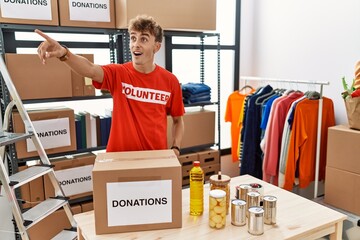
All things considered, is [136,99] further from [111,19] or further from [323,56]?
[323,56]

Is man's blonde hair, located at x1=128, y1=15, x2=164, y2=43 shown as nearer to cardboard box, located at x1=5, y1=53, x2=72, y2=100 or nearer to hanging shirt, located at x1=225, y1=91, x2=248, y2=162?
cardboard box, located at x1=5, y1=53, x2=72, y2=100

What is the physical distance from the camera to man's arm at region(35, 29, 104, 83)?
142 centimetres

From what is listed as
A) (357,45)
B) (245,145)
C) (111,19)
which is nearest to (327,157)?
(245,145)

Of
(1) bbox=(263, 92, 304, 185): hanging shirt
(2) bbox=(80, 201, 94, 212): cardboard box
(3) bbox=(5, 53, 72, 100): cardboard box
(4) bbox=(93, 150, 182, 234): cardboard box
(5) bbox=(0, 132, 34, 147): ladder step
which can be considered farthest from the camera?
(1) bbox=(263, 92, 304, 185): hanging shirt

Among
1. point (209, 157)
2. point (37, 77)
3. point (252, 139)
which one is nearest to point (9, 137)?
point (37, 77)

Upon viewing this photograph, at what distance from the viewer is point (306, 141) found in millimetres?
2758

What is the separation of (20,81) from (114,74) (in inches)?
33.8

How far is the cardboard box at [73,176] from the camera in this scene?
98.0 inches

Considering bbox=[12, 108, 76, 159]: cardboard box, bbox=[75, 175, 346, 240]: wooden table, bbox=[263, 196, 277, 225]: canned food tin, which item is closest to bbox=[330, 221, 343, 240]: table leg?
bbox=[75, 175, 346, 240]: wooden table

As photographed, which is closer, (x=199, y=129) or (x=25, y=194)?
(x=25, y=194)

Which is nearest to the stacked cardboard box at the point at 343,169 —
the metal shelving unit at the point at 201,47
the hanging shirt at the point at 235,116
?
the hanging shirt at the point at 235,116

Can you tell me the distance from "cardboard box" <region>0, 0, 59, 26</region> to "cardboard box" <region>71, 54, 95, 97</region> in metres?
0.35

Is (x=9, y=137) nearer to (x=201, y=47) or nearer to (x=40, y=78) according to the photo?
(x=40, y=78)

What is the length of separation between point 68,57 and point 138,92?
48 cm
